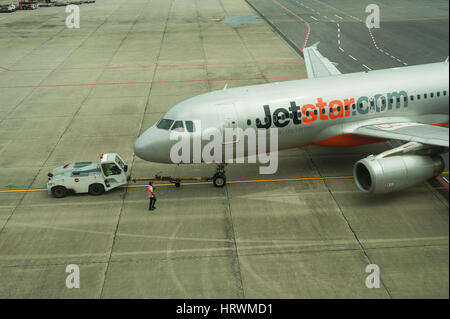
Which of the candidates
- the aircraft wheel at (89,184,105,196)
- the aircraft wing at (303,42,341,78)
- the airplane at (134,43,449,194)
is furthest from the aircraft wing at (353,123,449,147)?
the aircraft wheel at (89,184,105,196)

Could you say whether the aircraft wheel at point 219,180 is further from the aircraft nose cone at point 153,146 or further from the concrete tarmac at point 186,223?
the aircraft nose cone at point 153,146

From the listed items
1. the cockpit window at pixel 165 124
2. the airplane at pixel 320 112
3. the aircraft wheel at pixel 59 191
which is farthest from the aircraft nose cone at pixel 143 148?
the aircraft wheel at pixel 59 191

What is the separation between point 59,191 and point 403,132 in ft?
53.9

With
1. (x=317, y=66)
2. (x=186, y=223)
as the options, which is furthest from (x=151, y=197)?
(x=317, y=66)

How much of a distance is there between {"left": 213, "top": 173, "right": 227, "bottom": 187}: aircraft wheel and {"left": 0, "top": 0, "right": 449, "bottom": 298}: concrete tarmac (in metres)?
0.37

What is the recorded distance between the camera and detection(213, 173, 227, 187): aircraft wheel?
21.2 m

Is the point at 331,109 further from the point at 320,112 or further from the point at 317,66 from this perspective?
the point at 317,66

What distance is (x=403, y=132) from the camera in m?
19.3

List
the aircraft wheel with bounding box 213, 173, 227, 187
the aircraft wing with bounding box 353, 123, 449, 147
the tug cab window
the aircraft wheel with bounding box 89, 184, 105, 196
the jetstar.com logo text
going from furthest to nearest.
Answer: the aircraft wheel with bounding box 213, 173, 227, 187 → the tug cab window → the aircraft wheel with bounding box 89, 184, 105, 196 → the jetstar.com logo text → the aircraft wing with bounding box 353, 123, 449, 147

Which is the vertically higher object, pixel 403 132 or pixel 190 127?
pixel 190 127

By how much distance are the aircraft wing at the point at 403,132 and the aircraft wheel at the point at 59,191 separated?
14522mm

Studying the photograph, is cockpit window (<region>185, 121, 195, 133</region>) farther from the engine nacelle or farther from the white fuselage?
the engine nacelle

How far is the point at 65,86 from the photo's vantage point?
3762 cm

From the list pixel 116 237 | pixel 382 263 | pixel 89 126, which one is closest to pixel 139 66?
pixel 89 126
